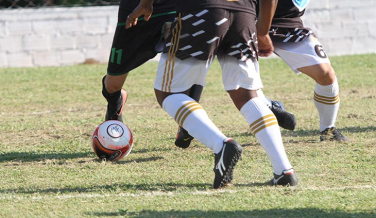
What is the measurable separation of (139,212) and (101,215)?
22 centimetres

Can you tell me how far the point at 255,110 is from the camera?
3.93 metres

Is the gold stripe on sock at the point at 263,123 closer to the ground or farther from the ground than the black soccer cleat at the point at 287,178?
farther from the ground

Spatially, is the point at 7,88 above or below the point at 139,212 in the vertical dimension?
below

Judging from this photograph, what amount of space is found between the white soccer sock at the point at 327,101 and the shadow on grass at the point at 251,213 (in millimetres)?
2079

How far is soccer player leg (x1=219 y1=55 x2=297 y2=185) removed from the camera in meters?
3.90

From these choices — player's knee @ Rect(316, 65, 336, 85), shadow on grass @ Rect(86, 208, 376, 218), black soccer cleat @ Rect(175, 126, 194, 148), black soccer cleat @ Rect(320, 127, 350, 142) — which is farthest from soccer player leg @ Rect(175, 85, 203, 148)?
shadow on grass @ Rect(86, 208, 376, 218)

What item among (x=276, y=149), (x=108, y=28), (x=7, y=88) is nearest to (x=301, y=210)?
(x=276, y=149)

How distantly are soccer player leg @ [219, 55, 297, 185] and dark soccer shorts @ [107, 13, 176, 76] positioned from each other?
1.43 metres

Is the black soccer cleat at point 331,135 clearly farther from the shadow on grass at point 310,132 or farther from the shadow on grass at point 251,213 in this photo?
the shadow on grass at point 251,213

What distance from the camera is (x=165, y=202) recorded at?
3.75 m

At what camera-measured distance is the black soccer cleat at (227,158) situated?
3734 millimetres

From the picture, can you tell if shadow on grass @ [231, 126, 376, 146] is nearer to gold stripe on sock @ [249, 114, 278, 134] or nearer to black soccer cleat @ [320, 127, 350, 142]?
black soccer cleat @ [320, 127, 350, 142]

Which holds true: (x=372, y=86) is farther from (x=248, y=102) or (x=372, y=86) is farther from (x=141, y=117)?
(x=248, y=102)

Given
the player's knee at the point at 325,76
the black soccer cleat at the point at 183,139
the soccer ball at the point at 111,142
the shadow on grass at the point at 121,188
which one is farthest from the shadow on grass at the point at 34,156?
the player's knee at the point at 325,76
